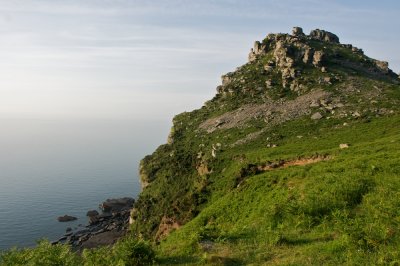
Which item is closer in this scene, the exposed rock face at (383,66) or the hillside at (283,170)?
the hillside at (283,170)

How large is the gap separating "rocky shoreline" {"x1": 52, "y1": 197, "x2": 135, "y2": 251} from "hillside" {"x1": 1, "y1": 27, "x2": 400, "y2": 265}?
2609 centimetres

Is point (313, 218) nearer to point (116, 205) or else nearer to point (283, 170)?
point (283, 170)

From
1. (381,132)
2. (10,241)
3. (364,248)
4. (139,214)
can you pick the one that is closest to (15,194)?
(10,241)

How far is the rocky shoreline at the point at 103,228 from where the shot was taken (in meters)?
99.9

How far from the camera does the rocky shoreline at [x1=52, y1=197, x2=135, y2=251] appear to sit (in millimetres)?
99938

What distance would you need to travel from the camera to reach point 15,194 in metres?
173

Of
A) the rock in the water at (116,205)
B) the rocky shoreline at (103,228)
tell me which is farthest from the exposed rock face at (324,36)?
the rock in the water at (116,205)

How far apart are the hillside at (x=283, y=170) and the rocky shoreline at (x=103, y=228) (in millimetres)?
26092

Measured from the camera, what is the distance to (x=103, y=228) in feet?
375

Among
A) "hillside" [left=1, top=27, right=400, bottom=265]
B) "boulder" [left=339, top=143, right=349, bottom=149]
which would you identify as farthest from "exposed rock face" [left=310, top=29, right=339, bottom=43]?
"boulder" [left=339, top=143, right=349, bottom=149]

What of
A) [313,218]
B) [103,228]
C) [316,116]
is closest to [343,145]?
[316,116]

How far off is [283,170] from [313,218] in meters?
20.3

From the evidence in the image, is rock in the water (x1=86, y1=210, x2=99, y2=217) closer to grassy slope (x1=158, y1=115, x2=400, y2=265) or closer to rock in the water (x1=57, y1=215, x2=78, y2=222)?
rock in the water (x1=57, y1=215, x2=78, y2=222)

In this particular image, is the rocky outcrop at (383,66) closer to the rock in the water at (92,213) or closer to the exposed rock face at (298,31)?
the exposed rock face at (298,31)
